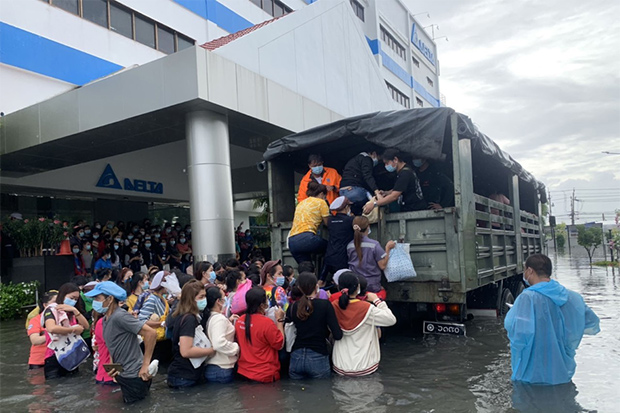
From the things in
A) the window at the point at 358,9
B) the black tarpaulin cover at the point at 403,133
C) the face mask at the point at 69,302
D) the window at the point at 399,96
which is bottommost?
the face mask at the point at 69,302

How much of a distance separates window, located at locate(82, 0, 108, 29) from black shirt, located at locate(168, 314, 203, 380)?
1285 cm

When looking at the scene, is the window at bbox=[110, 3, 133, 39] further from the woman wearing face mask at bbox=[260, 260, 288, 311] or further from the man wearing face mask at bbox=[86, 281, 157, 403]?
the man wearing face mask at bbox=[86, 281, 157, 403]

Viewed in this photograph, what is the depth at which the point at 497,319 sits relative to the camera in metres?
6.97

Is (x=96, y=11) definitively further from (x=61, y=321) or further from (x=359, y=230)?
(x=359, y=230)

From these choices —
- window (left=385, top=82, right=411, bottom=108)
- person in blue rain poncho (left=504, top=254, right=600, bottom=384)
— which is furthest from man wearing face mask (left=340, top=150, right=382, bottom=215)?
window (left=385, top=82, right=411, bottom=108)

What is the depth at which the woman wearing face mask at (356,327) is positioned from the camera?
453 cm

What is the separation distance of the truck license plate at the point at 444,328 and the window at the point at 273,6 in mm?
19563

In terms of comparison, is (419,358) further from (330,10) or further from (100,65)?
(100,65)

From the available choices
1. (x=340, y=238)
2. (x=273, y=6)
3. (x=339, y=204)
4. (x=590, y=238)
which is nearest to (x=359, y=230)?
(x=340, y=238)

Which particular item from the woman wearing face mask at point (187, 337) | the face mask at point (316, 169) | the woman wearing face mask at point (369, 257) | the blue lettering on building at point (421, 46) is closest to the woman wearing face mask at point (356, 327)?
the woman wearing face mask at point (369, 257)

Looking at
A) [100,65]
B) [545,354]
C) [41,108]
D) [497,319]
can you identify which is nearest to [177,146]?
[100,65]

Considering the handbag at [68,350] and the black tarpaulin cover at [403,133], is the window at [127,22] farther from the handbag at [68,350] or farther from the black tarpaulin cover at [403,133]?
the handbag at [68,350]

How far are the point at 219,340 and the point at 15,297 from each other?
7680mm

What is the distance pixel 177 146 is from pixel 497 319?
11.5 meters
